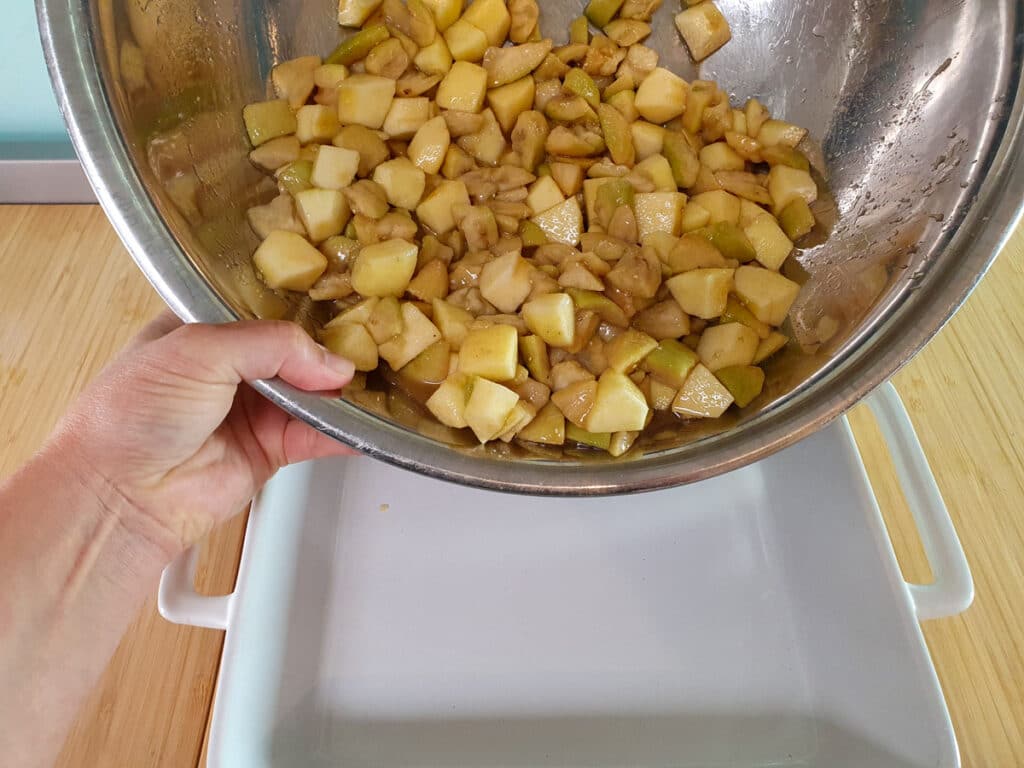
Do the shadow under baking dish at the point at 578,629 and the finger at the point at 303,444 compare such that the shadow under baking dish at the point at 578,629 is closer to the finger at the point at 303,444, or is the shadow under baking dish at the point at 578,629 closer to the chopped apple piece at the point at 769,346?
the finger at the point at 303,444

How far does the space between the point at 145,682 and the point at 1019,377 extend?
1376 millimetres

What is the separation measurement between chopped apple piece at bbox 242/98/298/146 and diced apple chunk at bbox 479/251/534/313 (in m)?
0.33

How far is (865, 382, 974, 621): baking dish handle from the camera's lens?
2.82 ft

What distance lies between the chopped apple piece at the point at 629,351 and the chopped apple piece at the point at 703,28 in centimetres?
47

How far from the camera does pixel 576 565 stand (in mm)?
987

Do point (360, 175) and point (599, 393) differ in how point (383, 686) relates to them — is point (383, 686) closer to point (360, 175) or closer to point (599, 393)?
point (599, 393)

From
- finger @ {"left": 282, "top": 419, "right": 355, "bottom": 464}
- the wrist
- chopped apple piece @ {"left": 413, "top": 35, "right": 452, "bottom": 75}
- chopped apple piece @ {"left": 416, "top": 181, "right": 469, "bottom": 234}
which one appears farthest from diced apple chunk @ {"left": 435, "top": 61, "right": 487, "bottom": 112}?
the wrist

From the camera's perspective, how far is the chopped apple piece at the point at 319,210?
2.83 ft

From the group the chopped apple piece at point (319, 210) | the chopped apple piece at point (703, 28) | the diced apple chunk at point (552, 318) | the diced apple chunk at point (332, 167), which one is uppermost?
the chopped apple piece at point (703, 28)

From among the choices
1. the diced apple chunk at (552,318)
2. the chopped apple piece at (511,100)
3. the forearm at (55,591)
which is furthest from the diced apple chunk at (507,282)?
the forearm at (55,591)

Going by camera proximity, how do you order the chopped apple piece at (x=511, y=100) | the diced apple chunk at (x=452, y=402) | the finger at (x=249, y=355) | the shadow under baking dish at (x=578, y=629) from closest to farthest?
the finger at (x=249, y=355)
the diced apple chunk at (x=452, y=402)
the shadow under baking dish at (x=578, y=629)
the chopped apple piece at (x=511, y=100)

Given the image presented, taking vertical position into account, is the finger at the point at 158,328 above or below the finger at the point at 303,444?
above

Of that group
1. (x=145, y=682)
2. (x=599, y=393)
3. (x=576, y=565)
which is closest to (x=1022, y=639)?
(x=576, y=565)

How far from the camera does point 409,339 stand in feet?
2.66
